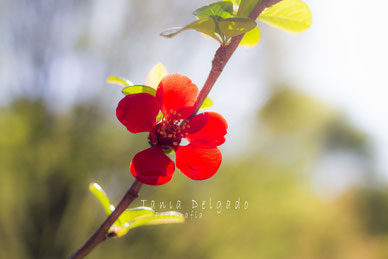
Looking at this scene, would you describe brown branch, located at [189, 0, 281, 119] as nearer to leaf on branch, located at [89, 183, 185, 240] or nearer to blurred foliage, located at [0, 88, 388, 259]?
leaf on branch, located at [89, 183, 185, 240]

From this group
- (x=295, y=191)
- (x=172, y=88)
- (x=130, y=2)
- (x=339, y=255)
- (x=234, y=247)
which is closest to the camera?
(x=172, y=88)

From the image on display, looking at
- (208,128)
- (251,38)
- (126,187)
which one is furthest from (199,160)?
(126,187)

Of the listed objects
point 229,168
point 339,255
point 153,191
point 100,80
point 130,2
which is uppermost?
point 130,2

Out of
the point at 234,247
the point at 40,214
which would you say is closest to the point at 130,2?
the point at 40,214

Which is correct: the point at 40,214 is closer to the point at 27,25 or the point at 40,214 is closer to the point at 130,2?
the point at 27,25

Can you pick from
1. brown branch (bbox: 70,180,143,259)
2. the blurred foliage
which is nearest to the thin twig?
brown branch (bbox: 70,180,143,259)

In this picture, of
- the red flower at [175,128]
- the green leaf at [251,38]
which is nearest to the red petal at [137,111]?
the red flower at [175,128]

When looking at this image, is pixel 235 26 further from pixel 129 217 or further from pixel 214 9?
pixel 129 217
